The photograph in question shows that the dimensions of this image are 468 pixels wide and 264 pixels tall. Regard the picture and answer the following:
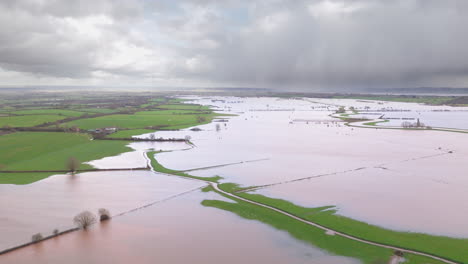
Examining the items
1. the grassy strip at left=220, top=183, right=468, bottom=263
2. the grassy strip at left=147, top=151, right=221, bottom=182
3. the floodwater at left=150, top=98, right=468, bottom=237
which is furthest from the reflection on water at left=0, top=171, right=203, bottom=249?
the grassy strip at left=220, top=183, right=468, bottom=263

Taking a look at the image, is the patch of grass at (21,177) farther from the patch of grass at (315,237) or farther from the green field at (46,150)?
the patch of grass at (315,237)

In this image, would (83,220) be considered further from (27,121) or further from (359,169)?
(27,121)

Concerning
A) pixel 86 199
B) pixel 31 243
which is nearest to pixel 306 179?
pixel 86 199

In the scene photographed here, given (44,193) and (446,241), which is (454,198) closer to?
(446,241)

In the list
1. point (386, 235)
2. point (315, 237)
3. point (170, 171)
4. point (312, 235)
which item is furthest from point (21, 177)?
point (386, 235)

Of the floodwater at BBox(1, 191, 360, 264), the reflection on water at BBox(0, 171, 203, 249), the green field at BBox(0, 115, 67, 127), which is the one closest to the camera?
the floodwater at BBox(1, 191, 360, 264)

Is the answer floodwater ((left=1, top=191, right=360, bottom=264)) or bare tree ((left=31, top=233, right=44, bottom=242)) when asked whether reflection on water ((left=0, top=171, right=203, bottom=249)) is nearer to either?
→ bare tree ((left=31, top=233, right=44, bottom=242))

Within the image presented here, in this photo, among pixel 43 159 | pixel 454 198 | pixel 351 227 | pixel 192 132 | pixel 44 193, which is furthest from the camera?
pixel 192 132
